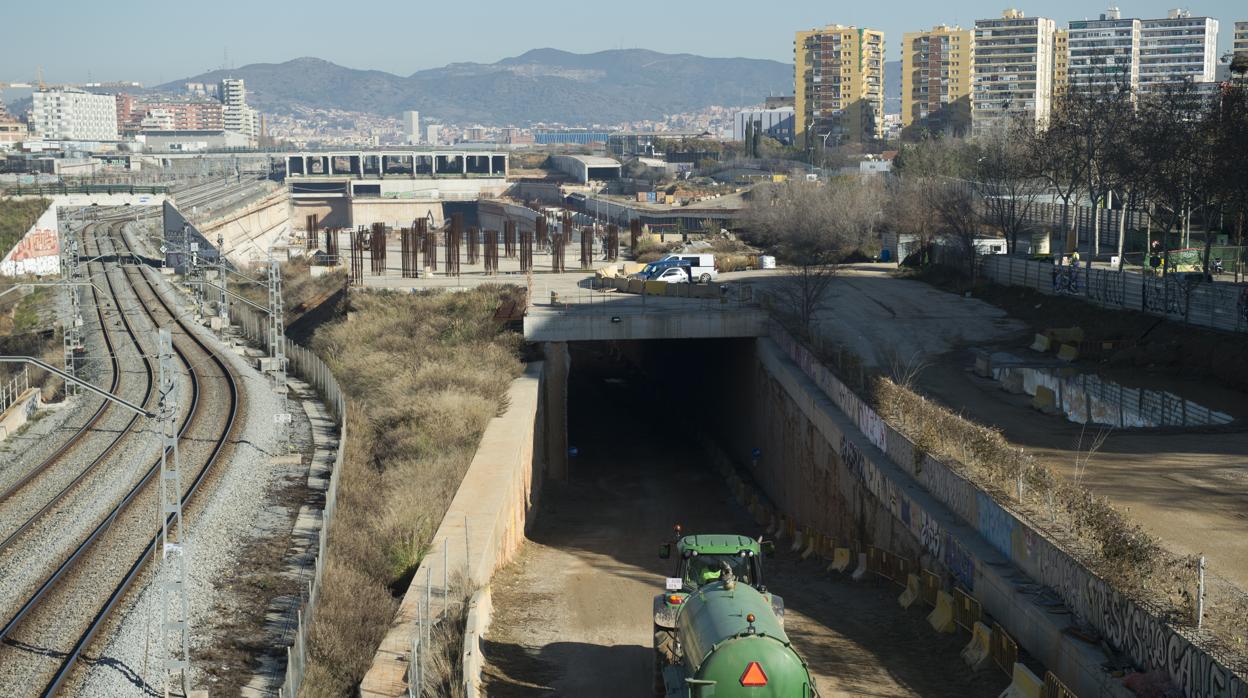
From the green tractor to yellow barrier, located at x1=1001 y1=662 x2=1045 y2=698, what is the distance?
2696 mm

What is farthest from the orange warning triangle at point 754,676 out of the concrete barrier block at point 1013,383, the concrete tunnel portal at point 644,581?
the concrete barrier block at point 1013,383

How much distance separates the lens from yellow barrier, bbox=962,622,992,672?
1628 cm

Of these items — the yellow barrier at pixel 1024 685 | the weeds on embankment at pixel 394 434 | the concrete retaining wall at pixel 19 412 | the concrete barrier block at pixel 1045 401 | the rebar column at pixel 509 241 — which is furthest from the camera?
the rebar column at pixel 509 241

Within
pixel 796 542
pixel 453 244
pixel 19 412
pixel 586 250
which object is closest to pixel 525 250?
pixel 586 250

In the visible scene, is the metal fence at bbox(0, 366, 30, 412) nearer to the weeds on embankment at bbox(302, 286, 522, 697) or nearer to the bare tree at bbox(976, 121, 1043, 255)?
the weeds on embankment at bbox(302, 286, 522, 697)

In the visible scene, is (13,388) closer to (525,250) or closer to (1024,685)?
(525,250)

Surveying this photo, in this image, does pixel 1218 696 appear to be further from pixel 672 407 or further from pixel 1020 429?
pixel 672 407

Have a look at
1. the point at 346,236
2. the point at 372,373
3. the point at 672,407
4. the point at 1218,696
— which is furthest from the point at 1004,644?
the point at 346,236

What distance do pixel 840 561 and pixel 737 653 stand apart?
12.1 metres

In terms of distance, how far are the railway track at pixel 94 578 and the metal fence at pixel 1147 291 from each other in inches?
978

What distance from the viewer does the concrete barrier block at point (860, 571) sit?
904 inches

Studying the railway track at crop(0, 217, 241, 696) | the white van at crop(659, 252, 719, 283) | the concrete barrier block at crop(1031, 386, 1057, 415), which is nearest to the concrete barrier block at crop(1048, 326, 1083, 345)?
the concrete barrier block at crop(1031, 386, 1057, 415)

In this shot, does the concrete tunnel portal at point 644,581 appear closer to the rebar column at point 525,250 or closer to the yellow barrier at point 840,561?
the yellow barrier at point 840,561

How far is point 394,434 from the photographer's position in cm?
3284
